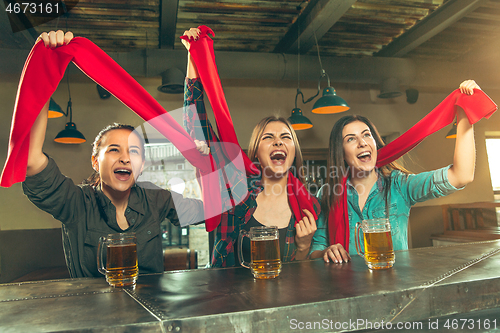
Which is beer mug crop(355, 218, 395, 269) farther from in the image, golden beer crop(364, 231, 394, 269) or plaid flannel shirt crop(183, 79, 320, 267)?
plaid flannel shirt crop(183, 79, 320, 267)

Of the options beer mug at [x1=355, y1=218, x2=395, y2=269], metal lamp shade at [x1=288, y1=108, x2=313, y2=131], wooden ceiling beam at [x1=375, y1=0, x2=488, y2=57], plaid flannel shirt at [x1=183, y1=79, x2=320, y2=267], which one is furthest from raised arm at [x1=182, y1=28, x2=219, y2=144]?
wooden ceiling beam at [x1=375, y1=0, x2=488, y2=57]

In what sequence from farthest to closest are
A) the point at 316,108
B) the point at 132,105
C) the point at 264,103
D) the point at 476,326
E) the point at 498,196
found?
the point at 498,196
the point at 264,103
the point at 316,108
the point at 132,105
the point at 476,326

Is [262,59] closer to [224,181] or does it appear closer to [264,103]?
[264,103]

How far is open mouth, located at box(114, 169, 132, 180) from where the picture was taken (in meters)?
1.64

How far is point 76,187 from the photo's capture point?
5.07 ft

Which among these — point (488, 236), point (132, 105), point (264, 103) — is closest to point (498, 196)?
point (488, 236)

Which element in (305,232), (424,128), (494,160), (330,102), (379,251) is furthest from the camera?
(494,160)

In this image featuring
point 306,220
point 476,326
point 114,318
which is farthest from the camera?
point 306,220

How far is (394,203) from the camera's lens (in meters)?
1.89

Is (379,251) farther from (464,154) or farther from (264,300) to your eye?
(464,154)

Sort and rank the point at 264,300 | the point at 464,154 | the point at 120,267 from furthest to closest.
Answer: the point at 464,154 < the point at 120,267 < the point at 264,300

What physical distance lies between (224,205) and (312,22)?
112 inches

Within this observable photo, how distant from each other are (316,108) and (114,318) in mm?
3235

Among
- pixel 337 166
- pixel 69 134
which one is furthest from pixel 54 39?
pixel 69 134
